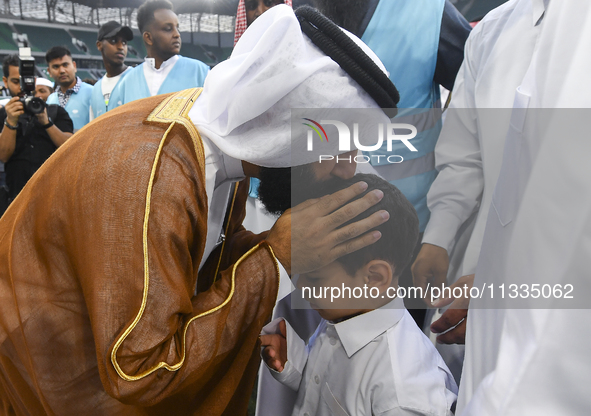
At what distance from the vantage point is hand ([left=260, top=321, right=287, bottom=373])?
3.70 feet

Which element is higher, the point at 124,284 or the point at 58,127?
the point at 124,284

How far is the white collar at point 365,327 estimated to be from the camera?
1.08m

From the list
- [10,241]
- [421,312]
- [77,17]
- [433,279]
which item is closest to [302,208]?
[433,279]

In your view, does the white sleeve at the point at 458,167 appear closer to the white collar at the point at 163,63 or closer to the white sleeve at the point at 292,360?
the white sleeve at the point at 292,360

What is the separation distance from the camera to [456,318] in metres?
1.16

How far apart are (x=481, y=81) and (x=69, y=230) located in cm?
94

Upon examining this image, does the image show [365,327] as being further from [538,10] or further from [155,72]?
[155,72]

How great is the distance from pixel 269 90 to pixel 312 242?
30 centimetres

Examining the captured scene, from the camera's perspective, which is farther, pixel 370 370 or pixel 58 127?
pixel 58 127

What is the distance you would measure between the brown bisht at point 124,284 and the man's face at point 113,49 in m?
2.67

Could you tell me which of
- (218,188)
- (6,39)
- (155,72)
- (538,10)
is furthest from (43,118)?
(6,39)

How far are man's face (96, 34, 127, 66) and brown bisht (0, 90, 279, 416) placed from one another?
8.76 ft

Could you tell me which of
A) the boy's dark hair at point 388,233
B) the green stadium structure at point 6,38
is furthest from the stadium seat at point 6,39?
the boy's dark hair at point 388,233

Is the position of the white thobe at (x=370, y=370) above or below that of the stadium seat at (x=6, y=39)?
above
